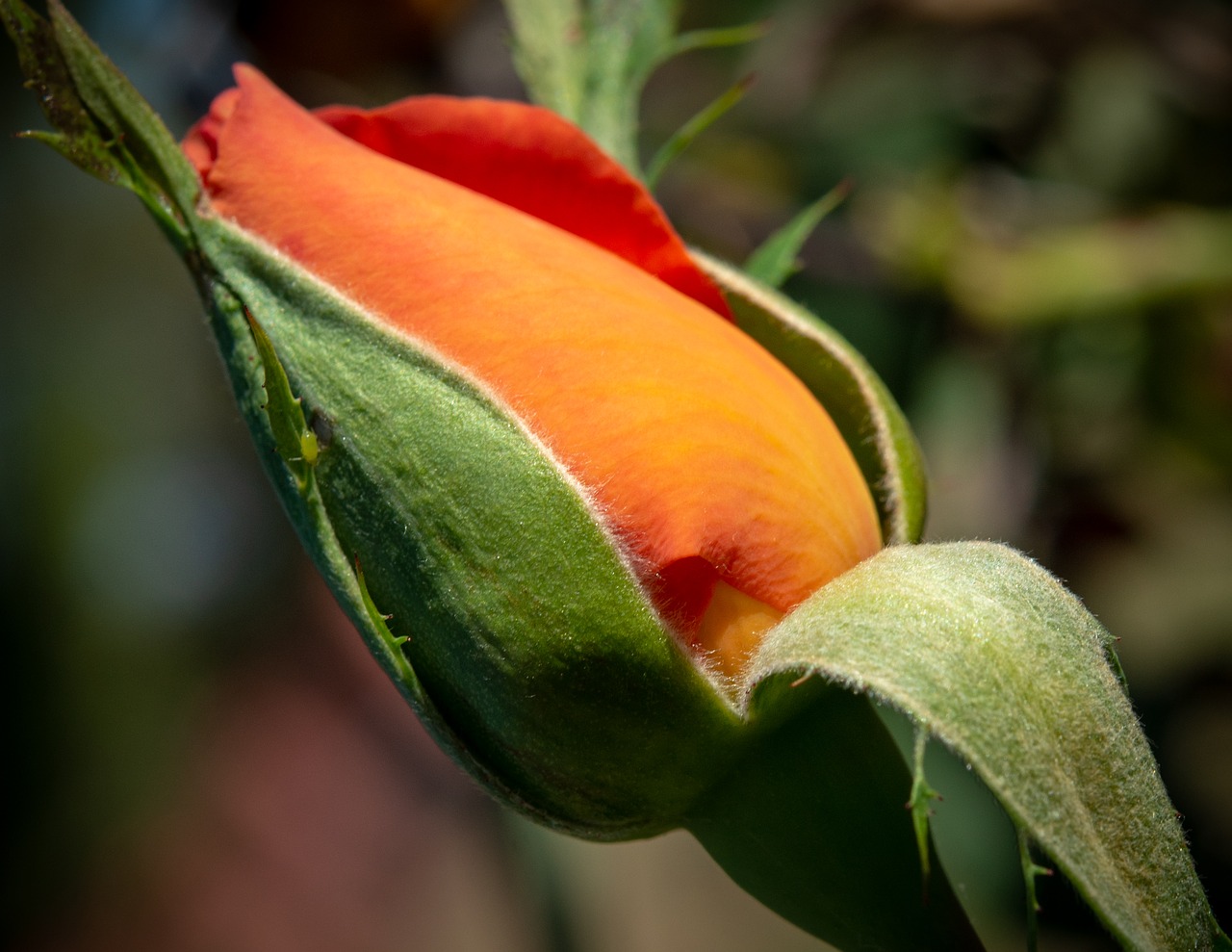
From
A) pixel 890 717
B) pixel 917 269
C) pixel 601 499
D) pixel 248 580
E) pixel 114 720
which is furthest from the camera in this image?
pixel 248 580

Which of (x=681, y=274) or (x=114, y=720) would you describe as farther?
(x=114, y=720)

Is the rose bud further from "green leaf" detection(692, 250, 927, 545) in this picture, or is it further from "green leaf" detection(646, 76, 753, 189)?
"green leaf" detection(646, 76, 753, 189)

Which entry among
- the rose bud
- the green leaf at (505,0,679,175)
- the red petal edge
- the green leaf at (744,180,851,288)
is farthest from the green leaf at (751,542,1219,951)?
the green leaf at (505,0,679,175)

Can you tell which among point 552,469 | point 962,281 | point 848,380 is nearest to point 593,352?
point 552,469

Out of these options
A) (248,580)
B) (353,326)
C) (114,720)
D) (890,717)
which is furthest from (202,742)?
(353,326)

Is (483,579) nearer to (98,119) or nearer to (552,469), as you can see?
(552,469)

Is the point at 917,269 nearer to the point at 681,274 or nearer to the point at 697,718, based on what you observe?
the point at 681,274
